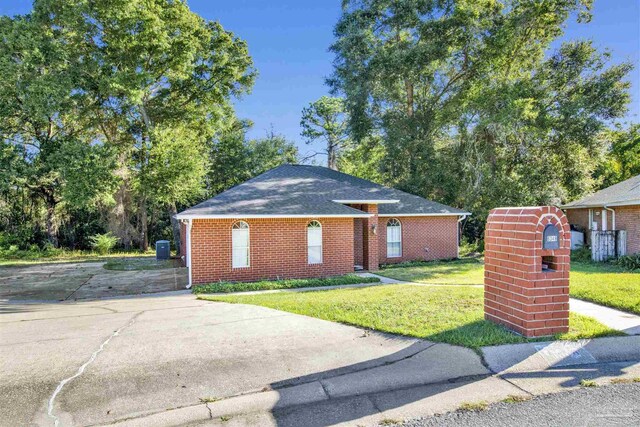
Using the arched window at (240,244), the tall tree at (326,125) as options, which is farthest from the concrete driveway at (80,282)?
the tall tree at (326,125)

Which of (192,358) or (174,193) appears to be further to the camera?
(174,193)

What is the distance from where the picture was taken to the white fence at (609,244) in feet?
54.1

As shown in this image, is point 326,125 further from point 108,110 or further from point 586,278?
point 586,278

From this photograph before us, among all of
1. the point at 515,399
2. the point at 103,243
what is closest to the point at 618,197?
the point at 515,399

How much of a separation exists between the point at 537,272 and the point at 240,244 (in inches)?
368

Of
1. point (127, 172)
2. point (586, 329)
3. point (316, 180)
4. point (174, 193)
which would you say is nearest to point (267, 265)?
point (316, 180)

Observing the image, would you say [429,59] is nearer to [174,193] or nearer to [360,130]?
[360,130]

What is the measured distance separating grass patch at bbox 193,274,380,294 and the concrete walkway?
580cm

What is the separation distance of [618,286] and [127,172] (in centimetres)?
2626

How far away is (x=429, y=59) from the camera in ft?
71.8

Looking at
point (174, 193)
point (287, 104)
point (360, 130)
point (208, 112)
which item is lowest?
point (174, 193)

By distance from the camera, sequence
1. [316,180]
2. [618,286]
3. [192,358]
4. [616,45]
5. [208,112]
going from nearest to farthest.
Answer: [192,358], [618,286], [316,180], [616,45], [208,112]

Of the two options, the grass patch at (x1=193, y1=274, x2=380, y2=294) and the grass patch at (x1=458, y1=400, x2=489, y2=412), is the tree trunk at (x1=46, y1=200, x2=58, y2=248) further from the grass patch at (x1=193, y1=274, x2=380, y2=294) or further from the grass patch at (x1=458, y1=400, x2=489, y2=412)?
the grass patch at (x1=458, y1=400, x2=489, y2=412)

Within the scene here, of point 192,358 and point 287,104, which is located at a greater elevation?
point 287,104
